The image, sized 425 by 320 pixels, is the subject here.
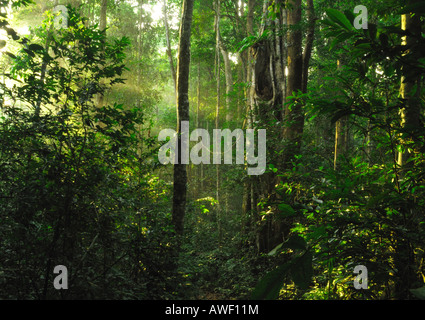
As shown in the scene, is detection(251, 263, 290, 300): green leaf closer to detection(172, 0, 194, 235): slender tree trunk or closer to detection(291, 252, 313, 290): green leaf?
detection(291, 252, 313, 290): green leaf

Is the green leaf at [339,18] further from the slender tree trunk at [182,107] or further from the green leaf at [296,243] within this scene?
the slender tree trunk at [182,107]

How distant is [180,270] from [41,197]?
2.09 m

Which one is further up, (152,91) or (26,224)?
(152,91)

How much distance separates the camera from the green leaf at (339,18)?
109 cm

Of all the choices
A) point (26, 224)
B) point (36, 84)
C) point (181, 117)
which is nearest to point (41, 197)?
point (26, 224)

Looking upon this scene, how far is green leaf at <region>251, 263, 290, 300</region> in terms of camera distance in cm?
93

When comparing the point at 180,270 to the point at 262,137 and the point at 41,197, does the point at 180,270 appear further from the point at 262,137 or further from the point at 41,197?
the point at 262,137

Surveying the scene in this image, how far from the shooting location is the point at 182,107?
5922mm

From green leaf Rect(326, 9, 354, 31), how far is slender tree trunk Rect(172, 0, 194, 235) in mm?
4567

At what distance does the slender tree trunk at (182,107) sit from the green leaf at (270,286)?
15.2ft
